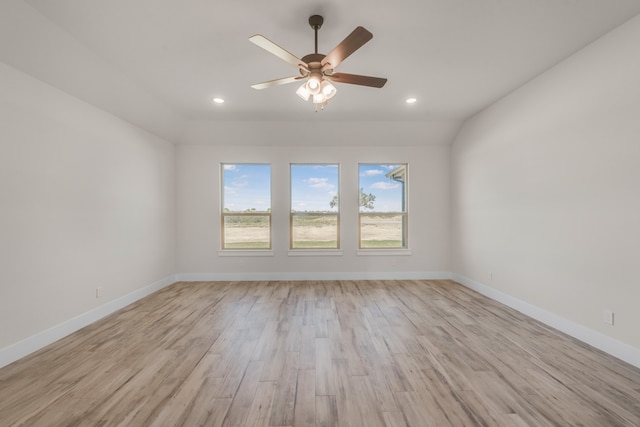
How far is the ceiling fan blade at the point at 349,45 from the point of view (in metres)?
1.75

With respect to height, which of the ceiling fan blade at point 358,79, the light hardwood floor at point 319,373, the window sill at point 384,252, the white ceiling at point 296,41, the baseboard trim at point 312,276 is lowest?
the light hardwood floor at point 319,373

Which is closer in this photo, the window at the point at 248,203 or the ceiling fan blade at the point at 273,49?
the ceiling fan blade at the point at 273,49

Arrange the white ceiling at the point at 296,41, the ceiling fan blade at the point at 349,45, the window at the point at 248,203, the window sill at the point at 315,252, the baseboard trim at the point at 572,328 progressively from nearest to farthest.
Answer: the ceiling fan blade at the point at 349,45
the white ceiling at the point at 296,41
the baseboard trim at the point at 572,328
the window sill at the point at 315,252
the window at the point at 248,203

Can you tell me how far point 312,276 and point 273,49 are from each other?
395 centimetres

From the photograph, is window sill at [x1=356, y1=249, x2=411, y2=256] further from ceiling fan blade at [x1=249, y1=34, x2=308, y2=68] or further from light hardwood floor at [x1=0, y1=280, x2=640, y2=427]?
ceiling fan blade at [x1=249, y1=34, x2=308, y2=68]

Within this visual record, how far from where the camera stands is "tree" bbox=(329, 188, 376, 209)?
520 centimetres

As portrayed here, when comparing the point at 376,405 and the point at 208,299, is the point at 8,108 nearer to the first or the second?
the point at 208,299

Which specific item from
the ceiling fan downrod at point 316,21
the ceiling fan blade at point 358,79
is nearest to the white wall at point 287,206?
the ceiling fan blade at point 358,79

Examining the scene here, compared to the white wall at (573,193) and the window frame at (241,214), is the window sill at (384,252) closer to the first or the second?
the white wall at (573,193)

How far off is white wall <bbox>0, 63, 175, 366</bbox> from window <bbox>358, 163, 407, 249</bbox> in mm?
3920

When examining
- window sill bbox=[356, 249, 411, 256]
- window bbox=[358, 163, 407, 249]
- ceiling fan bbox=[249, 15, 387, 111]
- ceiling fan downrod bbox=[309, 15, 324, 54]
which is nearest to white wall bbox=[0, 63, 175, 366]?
ceiling fan bbox=[249, 15, 387, 111]

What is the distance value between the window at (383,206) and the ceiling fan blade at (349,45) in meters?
3.21

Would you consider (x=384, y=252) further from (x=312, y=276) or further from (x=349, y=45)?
(x=349, y=45)

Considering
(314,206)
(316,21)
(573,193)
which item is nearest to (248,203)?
(314,206)
